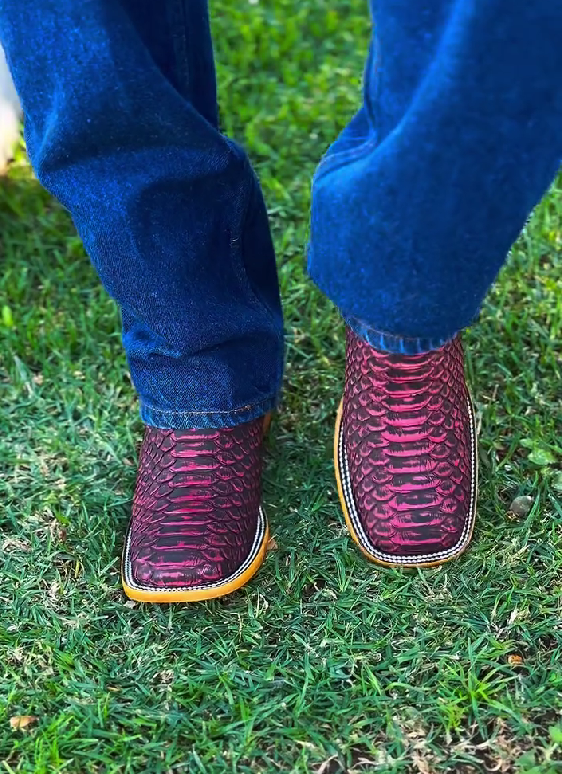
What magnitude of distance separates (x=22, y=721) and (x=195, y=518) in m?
0.35

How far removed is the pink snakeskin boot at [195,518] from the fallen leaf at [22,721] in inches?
8.2

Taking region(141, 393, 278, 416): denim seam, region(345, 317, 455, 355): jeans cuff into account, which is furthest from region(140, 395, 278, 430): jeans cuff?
region(345, 317, 455, 355): jeans cuff

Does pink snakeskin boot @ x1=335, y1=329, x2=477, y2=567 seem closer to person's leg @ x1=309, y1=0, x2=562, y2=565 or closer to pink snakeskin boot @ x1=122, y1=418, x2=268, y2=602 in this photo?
person's leg @ x1=309, y1=0, x2=562, y2=565

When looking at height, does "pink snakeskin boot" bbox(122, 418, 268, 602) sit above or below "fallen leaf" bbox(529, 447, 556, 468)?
above

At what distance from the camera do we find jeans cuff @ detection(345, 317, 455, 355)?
1097 millimetres

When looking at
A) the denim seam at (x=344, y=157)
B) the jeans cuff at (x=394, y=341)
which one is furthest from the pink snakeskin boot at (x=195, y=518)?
the denim seam at (x=344, y=157)

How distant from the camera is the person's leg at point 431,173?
31.4 inches

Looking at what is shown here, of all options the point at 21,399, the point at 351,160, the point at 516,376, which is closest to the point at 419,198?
the point at 351,160

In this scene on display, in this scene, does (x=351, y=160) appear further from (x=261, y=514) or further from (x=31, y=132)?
(x=261, y=514)

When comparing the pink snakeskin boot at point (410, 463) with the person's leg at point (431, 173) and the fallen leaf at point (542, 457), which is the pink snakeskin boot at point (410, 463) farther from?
the fallen leaf at point (542, 457)

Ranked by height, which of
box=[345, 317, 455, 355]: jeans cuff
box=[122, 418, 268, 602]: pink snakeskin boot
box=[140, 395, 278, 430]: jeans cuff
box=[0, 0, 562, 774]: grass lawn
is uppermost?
box=[345, 317, 455, 355]: jeans cuff

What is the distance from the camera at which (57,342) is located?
176 cm

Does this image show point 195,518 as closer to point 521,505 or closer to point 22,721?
point 22,721

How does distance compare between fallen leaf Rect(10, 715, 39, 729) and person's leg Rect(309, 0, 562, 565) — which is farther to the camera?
fallen leaf Rect(10, 715, 39, 729)
